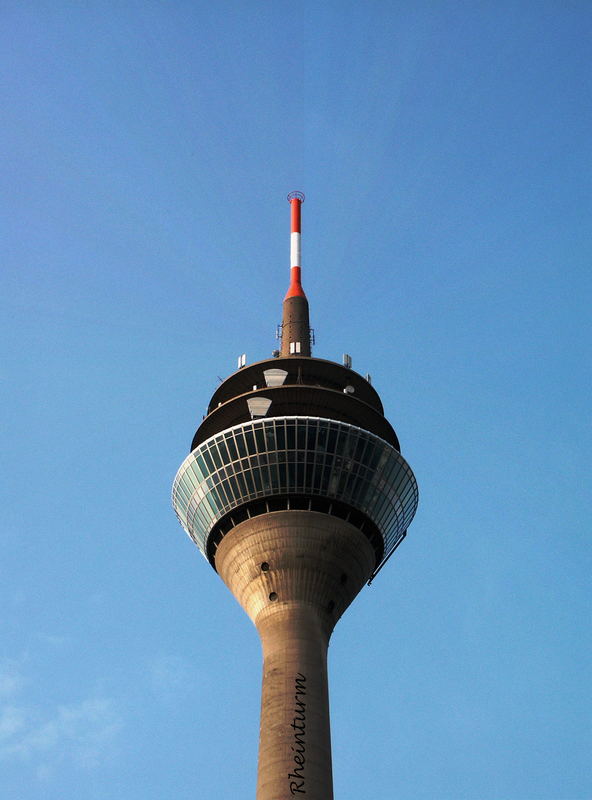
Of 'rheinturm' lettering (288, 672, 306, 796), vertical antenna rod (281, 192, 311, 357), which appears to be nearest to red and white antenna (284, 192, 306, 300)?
vertical antenna rod (281, 192, 311, 357)

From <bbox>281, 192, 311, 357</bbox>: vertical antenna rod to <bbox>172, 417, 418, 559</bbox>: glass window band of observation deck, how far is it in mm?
11717

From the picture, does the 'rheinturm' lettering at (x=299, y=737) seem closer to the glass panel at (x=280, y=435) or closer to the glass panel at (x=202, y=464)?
the glass panel at (x=280, y=435)

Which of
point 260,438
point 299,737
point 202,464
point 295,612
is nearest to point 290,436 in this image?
point 260,438

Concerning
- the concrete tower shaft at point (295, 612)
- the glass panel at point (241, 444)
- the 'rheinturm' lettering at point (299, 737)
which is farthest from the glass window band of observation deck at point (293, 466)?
the 'rheinturm' lettering at point (299, 737)

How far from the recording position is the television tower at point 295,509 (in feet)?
204

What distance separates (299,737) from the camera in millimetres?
59344

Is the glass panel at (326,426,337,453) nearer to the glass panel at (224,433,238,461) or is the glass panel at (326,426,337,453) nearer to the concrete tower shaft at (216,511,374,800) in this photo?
the concrete tower shaft at (216,511,374,800)

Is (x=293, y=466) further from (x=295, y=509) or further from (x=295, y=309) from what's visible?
(x=295, y=309)

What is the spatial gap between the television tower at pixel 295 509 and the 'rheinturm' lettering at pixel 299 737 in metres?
0.07

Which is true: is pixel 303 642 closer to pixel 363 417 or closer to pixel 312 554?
pixel 312 554

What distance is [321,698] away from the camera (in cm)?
6209

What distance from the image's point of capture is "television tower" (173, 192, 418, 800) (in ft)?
204

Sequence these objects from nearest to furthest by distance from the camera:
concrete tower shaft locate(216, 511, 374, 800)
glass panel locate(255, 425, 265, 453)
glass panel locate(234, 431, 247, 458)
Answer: concrete tower shaft locate(216, 511, 374, 800), glass panel locate(255, 425, 265, 453), glass panel locate(234, 431, 247, 458)

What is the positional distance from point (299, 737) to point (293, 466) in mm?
17701
